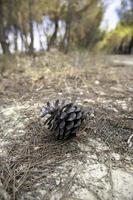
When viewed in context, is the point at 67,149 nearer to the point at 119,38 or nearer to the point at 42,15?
the point at 42,15

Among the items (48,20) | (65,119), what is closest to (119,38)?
(48,20)

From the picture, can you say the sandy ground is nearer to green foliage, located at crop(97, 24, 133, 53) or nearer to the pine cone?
the pine cone

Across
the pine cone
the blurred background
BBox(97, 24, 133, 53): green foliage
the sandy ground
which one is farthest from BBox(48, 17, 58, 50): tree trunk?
the pine cone

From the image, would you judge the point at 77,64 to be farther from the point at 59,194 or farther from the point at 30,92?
the point at 59,194

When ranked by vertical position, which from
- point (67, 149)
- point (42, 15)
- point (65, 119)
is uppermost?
point (42, 15)

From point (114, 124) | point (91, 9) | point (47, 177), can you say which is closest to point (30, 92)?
point (114, 124)

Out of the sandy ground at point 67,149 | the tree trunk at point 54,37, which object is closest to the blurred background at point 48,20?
the tree trunk at point 54,37

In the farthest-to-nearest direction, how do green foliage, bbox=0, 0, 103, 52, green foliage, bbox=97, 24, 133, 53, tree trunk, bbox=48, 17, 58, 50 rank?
green foliage, bbox=97, 24, 133, 53, tree trunk, bbox=48, 17, 58, 50, green foliage, bbox=0, 0, 103, 52
